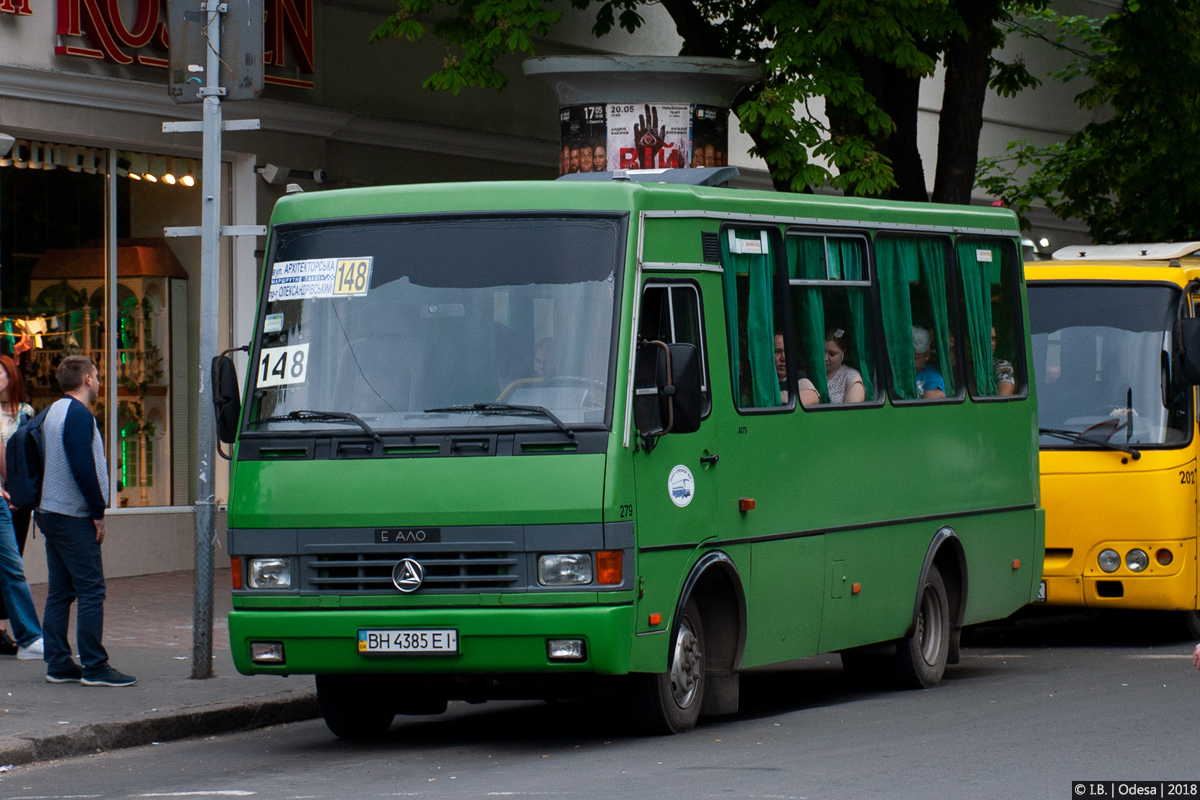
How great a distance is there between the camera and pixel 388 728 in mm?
10422

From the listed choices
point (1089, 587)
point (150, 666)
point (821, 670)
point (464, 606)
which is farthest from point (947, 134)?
point (464, 606)

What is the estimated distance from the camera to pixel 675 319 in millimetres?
9625

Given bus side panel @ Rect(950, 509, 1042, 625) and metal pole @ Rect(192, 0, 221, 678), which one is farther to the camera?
bus side panel @ Rect(950, 509, 1042, 625)

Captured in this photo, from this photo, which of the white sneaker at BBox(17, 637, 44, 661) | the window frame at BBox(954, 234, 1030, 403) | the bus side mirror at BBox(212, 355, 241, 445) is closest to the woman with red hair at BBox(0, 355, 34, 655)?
the white sneaker at BBox(17, 637, 44, 661)

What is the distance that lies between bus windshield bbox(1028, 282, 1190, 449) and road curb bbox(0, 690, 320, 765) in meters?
6.01

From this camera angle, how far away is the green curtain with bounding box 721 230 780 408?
10109 mm

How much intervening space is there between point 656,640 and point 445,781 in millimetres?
1266

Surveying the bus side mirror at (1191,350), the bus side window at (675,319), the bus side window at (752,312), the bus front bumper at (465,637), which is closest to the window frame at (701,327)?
the bus side window at (675,319)

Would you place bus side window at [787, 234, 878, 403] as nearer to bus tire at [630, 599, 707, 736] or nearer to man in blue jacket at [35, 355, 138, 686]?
bus tire at [630, 599, 707, 736]

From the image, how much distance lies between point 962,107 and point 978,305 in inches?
239

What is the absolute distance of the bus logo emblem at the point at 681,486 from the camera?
30.8 feet

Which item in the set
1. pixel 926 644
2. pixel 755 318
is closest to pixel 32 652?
pixel 755 318

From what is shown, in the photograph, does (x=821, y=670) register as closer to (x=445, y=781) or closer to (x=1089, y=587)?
(x=1089, y=587)

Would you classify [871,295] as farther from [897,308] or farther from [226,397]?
[226,397]
